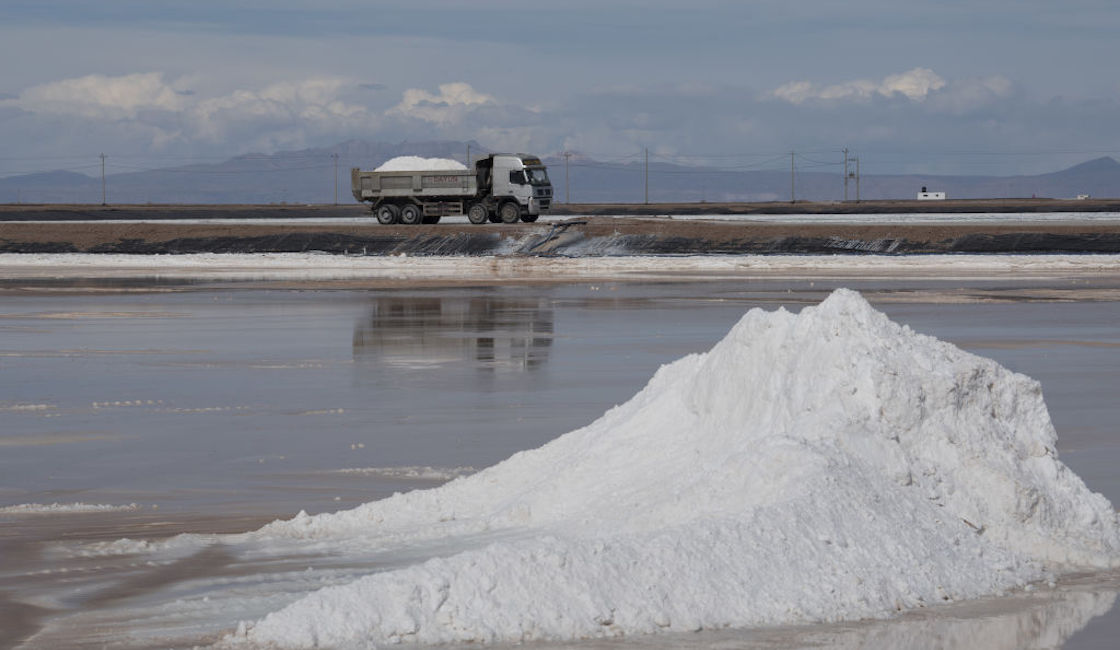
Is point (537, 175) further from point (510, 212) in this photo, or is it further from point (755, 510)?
point (755, 510)

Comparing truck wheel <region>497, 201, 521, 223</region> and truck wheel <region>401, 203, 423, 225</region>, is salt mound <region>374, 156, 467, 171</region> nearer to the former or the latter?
truck wheel <region>401, 203, 423, 225</region>

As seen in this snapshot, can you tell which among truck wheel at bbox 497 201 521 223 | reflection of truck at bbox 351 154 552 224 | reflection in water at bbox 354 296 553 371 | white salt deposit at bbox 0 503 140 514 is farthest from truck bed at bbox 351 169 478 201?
white salt deposit at bbox 0 503 140 514

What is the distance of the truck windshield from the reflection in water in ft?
96.8

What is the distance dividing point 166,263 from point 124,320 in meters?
24.6

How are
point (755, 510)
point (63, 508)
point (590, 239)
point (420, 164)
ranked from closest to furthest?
point (755, 510) → point (63, 508) → point (590, 239) → point (420, 164)

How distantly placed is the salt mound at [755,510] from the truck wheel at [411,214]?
54.4 meters

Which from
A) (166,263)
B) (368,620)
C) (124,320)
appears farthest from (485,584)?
(166,263)

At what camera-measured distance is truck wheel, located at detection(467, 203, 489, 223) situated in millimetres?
62969

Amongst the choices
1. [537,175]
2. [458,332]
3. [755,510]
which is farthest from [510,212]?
[755,510]

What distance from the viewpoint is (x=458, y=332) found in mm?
24484

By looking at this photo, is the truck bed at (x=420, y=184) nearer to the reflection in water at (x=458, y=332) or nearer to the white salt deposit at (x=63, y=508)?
the reflection in water at (x=458, y=332)

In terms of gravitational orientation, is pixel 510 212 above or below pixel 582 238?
above

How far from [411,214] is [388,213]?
1089mm

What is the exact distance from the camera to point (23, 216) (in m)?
85.6
